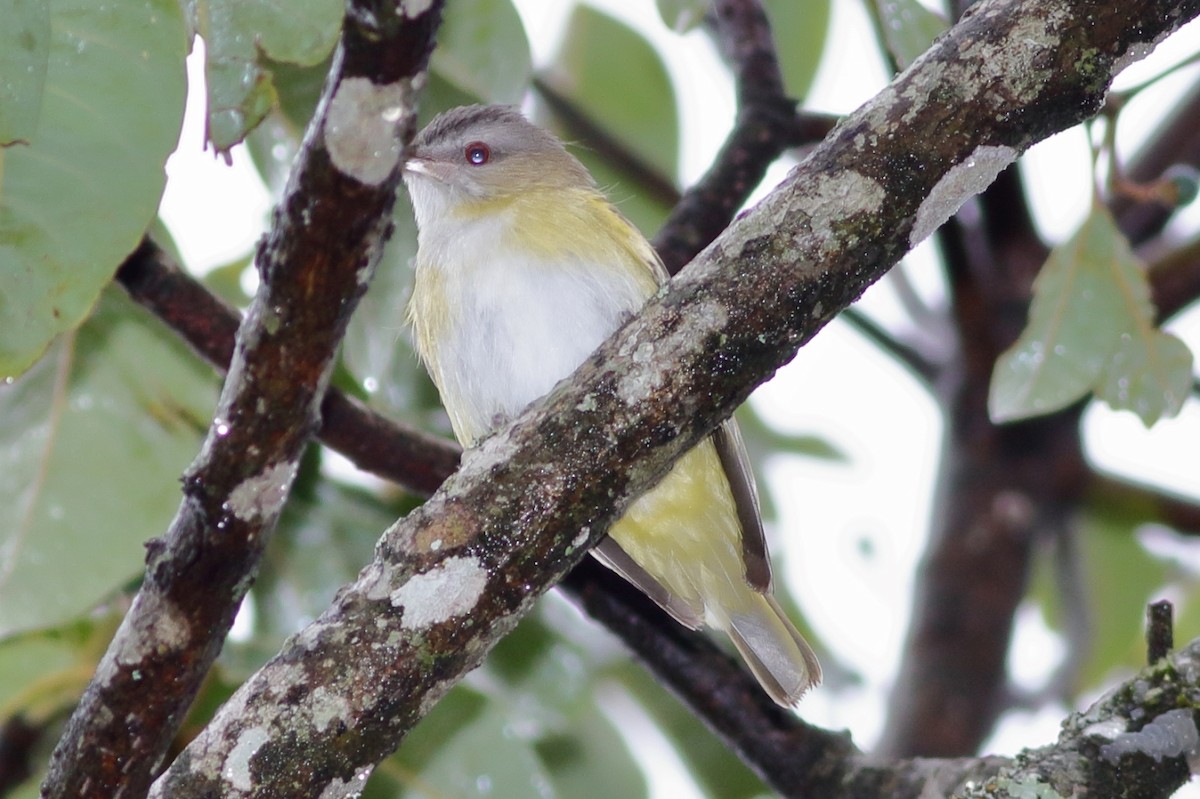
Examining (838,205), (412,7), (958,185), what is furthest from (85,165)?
(958,185)

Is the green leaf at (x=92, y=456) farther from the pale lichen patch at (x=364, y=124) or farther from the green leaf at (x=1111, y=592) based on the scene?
the green leaf at (x=1111, y=592)

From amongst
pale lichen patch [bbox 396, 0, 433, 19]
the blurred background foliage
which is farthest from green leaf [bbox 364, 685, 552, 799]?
pale lichen patch [bbox 396, 0, 433, 19]

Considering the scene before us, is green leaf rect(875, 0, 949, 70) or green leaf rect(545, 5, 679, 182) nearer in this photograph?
green leaf rect(875, 0, 949, 70)

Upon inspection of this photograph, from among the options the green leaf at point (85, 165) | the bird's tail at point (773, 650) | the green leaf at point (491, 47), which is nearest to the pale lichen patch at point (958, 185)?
the green leaf at point (85, 165)

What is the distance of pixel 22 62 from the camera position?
6.96ft

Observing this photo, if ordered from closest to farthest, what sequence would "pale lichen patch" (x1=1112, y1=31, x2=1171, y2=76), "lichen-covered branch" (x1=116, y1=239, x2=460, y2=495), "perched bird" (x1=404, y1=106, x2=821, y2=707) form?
"pale lichen patch" (x1=1112, y1=31, x2=1171, y2=76) < "lichen-covered branch" (x1=116, y1=239, x2=460, y2=495) < "perched bird" (x1=404, y1=106, x2=821, y2=707)

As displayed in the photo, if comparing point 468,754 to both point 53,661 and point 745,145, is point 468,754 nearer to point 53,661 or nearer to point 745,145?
point 53,661

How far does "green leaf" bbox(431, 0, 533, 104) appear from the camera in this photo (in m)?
3.62

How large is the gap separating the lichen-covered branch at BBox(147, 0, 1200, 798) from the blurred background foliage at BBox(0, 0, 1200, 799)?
0.71 m

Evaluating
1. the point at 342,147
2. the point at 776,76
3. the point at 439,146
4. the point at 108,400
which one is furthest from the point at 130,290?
the point at 776,76

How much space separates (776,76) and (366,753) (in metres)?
2.89

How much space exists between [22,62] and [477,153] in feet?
7.48

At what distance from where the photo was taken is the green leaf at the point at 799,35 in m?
5.24

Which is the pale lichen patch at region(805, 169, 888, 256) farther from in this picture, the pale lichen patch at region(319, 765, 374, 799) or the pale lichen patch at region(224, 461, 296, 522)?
the pale lichen patch at region(319, 765, 374, 799)
